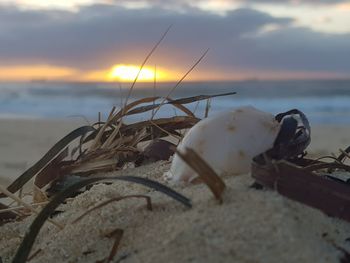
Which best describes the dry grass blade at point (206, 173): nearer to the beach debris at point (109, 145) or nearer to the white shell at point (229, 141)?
the white shell at point (229, 141)

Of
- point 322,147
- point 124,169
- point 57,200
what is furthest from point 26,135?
point 57,200

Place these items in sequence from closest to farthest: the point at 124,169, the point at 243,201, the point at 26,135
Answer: the point at 243,201 < the point at 124,169 < the point at 26,135

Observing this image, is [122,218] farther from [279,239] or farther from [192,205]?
[279,239]

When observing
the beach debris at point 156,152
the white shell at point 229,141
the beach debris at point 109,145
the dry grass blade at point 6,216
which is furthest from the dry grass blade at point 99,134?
the white shell at point 229,141

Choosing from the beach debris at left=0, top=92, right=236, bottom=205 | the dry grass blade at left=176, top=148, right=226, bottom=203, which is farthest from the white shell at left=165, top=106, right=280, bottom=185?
the beach debris at left=0, top=92, right=236, bottom=205

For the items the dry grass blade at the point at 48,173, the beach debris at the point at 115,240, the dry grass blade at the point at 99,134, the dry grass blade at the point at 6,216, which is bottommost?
the dry grass blade at the point at 6,216

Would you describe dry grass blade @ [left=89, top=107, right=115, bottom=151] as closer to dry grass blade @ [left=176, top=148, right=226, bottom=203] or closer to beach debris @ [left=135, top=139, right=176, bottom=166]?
beach debris @ [left=135, top=139, right=176, bottom=166]
